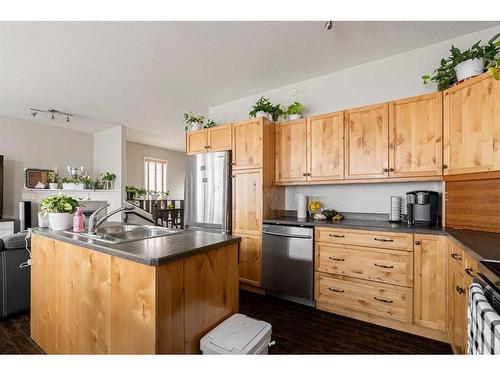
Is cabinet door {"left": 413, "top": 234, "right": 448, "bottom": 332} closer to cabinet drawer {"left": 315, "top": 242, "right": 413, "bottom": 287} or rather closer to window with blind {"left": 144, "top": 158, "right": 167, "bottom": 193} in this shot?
cabinet drawer {"left": 315, "top": 242, "right": 413, "bottom": 287}

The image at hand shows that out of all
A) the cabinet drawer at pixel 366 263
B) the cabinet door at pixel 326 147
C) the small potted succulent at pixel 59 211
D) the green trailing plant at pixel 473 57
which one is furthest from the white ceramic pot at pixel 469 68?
the small potted succulent at pixel 59 211

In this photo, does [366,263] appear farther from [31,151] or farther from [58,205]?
[31,151]

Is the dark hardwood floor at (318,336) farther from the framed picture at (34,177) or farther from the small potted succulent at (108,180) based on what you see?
the framed picture at (34,177)

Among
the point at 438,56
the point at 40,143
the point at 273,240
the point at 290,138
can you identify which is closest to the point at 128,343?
the point at 273,240

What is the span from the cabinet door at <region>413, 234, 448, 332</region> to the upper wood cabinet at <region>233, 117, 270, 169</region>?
176cm

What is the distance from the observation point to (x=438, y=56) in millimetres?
2416

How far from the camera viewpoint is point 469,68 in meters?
1.91

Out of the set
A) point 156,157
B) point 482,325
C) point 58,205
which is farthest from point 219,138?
point 156,157

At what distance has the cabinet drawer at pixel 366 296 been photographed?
208cm

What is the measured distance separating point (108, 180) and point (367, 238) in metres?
5.24

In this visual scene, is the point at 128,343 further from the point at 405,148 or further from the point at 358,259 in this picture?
the point at 405,148

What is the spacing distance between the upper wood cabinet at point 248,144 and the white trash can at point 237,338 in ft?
6.14

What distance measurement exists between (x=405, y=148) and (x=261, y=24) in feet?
5.69

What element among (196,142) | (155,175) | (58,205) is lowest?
(58,205)
